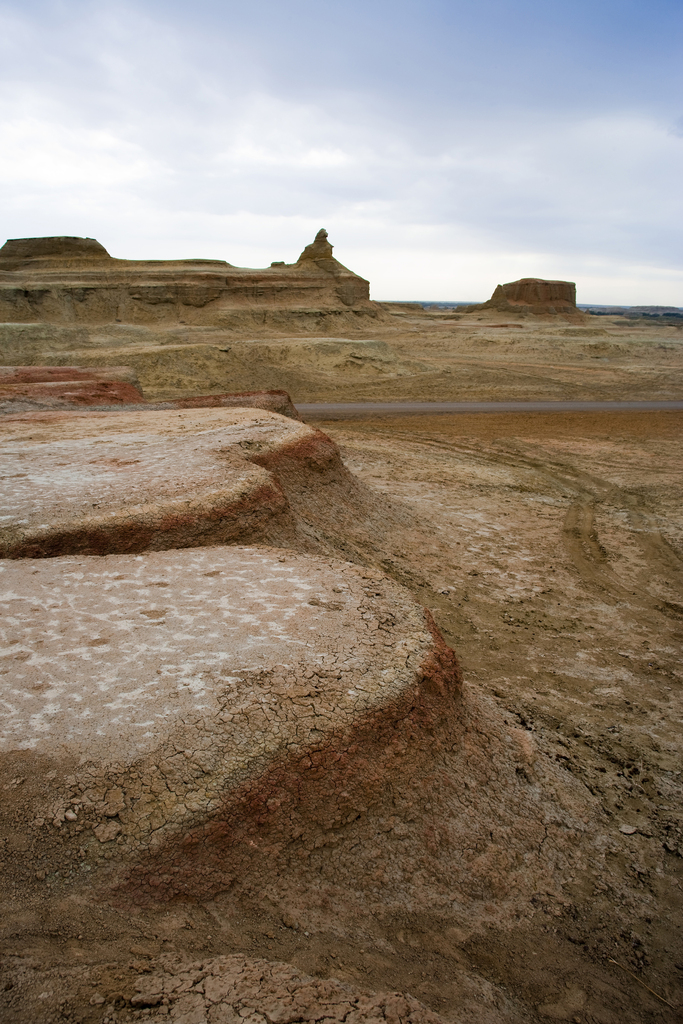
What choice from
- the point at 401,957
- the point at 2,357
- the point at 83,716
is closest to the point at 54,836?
the point at 83,716

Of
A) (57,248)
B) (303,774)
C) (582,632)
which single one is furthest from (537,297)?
(303,774)

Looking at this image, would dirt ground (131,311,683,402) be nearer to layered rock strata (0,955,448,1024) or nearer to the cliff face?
the cliff face

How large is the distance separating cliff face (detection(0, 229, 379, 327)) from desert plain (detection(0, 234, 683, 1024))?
70.0 feet

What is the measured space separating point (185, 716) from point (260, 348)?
18.7 metres

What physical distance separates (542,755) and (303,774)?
1.49 m

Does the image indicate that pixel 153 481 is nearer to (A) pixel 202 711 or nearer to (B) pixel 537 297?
(A) pixel 202 711

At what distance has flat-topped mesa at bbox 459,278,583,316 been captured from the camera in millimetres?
44906

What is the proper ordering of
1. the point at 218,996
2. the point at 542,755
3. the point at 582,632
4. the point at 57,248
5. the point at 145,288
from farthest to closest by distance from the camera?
the point at 57,248 < the point at 145,288 < the point at 582,632 < the point at 542,755 < the point at 218,996

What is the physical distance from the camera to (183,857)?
201cm

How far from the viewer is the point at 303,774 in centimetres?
224

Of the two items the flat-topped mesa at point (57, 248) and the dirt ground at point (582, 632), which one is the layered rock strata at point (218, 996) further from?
the flat-topped mesa at point (57, 248)

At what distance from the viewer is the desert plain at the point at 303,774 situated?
185 cm

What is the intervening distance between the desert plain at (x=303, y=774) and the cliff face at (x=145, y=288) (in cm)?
2132

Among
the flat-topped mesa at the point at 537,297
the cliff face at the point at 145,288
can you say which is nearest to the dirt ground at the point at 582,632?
the cliff face at the point at 145,288
